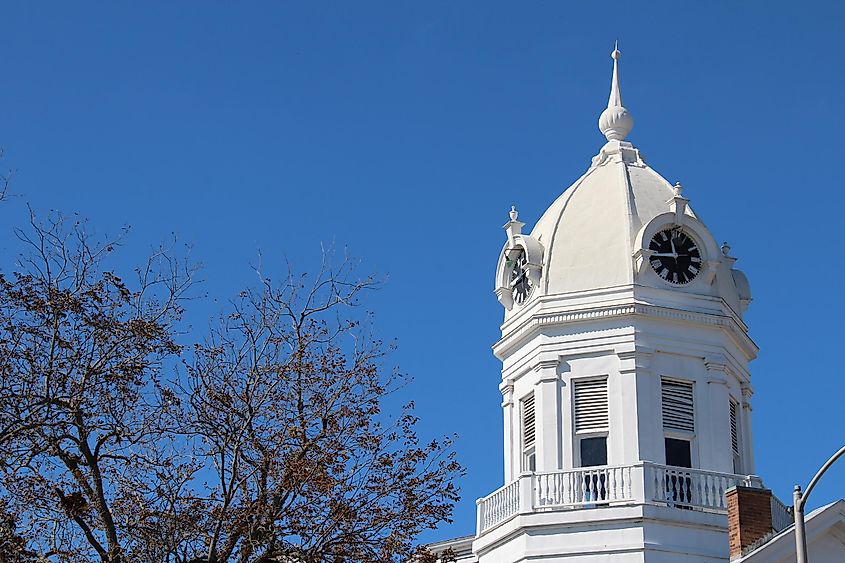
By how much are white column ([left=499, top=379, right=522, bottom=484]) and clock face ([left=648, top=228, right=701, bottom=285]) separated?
474 centimetres

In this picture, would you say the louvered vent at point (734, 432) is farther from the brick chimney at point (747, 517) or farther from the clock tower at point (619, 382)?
the brick chimney at point (747, 517)

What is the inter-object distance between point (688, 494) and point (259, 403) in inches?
522

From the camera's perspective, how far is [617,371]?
126 feet

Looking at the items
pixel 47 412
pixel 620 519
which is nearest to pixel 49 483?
pixel 47 412

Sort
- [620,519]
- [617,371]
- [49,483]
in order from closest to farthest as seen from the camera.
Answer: [49,483] < [620,519] < [617,371]

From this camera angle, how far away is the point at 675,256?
39625 millimetres

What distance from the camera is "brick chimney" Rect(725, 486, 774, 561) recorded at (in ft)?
115

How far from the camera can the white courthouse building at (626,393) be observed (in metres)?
36.0

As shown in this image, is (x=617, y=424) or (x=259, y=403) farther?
(x=617, y=424)

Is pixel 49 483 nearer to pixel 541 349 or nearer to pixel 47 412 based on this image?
pixel 47 412

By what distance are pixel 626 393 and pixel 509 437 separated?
3.73m

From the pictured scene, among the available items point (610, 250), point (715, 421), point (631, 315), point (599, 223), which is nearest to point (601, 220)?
point (599, 223)

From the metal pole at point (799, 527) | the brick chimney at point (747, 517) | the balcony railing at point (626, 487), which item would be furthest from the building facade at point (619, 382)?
the metal pole at point (799, 527)

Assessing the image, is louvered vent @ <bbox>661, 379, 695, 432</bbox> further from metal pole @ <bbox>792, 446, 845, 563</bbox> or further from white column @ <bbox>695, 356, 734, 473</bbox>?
metal pole @ <bbox>792, 446, 845, 563</bbox>
